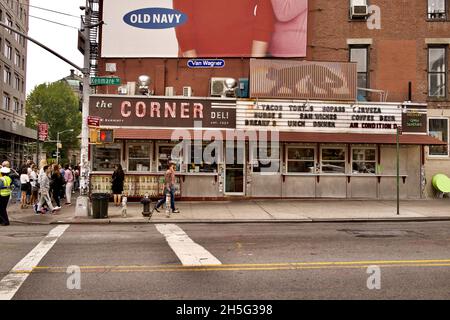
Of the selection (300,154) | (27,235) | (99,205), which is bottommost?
(27,235)

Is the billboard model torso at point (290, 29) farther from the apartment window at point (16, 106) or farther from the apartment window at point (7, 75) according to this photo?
the apartment window at point (16, 106)

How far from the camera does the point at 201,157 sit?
822 inches

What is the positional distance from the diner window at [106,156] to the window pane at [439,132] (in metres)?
14.9

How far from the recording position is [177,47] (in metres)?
22.5

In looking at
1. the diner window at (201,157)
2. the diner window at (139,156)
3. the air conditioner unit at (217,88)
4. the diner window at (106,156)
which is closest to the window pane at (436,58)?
the air conditioner unit at (217,88)

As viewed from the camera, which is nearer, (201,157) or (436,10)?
(201,157)

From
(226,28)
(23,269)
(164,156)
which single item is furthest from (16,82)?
(23,269)

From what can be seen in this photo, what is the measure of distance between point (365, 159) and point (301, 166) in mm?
3057

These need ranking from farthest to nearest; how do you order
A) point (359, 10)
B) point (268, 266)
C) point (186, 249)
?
point (359, 10), point (186, 249), point (268, 266)

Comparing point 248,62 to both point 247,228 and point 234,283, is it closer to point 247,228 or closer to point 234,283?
point 247,228

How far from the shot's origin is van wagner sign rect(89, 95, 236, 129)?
20.4 metres

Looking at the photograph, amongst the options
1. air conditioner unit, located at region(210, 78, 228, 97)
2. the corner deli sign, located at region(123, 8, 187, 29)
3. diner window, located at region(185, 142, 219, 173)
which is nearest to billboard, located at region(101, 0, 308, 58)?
the corner deli sign, located at region(123, 8, 187, 29)

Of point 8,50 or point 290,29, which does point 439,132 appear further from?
point 8,50

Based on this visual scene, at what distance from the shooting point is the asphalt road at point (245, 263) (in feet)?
21.0
